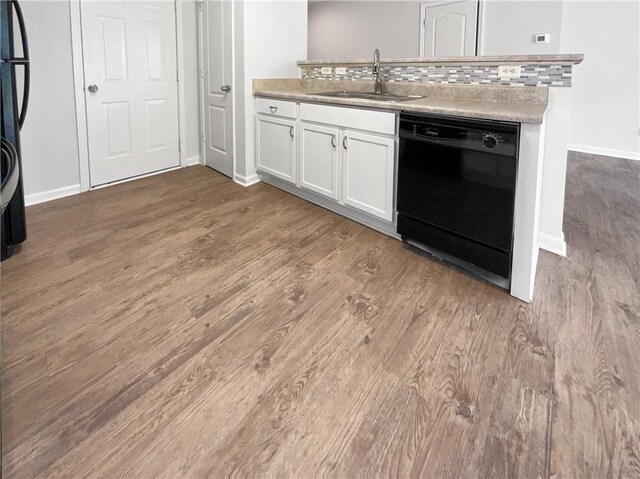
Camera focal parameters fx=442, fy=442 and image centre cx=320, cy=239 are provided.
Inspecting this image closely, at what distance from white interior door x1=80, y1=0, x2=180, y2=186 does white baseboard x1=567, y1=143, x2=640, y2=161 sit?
5419 mm

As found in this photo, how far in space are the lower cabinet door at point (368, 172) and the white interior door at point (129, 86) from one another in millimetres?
2234

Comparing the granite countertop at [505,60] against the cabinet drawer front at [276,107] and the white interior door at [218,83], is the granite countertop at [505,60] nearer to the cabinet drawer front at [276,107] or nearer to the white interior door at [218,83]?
the cabinet drawer front at [276,107]

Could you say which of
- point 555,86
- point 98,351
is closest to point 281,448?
point 98,351

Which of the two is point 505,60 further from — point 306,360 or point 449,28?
point 449,28

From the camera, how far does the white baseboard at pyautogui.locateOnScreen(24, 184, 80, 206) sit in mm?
3416

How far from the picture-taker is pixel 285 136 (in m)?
3.63

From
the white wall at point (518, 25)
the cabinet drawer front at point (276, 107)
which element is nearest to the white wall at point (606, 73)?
the white wall at point (518, 25)

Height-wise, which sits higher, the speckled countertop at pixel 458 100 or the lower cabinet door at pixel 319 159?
the speckled countertop at pixel 458 100

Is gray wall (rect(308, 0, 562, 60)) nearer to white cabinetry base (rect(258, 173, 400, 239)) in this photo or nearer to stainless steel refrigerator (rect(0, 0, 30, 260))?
white cabinetry base (rect(258, 173, 400, 239))

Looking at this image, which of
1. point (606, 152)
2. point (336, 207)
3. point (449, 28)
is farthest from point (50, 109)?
point (606, 152)

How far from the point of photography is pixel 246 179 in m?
4.10

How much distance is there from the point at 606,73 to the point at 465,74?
4.23 metres

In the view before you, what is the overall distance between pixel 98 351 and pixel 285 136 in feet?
7.82

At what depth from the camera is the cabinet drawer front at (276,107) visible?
350 cm
